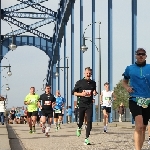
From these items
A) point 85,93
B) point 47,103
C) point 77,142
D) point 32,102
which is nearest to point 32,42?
point 32,102

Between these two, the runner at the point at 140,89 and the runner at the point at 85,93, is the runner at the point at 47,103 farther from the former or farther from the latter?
the runner at the point at 140,89

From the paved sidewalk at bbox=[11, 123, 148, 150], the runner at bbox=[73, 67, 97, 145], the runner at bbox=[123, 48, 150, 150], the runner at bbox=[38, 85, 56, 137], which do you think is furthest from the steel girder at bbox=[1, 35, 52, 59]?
the runner at bbox=[123, 48, 150, 150]

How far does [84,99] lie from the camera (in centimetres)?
1236

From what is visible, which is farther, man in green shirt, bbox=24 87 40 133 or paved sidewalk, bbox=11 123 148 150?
man in green shirt, bbox=24 87 40 133

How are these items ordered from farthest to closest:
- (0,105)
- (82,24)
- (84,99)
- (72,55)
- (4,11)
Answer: (4,11), (72,55), (82,24), (0,105), (84,99)

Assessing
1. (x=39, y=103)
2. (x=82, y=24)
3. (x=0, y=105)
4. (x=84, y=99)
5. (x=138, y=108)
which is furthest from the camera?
(x=82, y=24)

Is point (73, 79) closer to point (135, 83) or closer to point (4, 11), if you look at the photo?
point (4, 11)

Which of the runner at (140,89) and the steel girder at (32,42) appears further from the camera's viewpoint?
the steel girder at (32,42)

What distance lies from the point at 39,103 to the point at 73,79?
27723 millimetres

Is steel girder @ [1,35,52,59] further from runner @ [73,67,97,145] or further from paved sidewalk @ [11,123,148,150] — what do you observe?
runner @ [73,67,97,145]

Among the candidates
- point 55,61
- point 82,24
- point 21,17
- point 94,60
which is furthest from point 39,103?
point 55,61

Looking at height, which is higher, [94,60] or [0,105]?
[94,60]

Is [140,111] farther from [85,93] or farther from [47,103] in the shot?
[47,103]

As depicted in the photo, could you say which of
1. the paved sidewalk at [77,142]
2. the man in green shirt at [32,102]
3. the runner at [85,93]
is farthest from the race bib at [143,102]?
the man in green shirt at [32,102]
